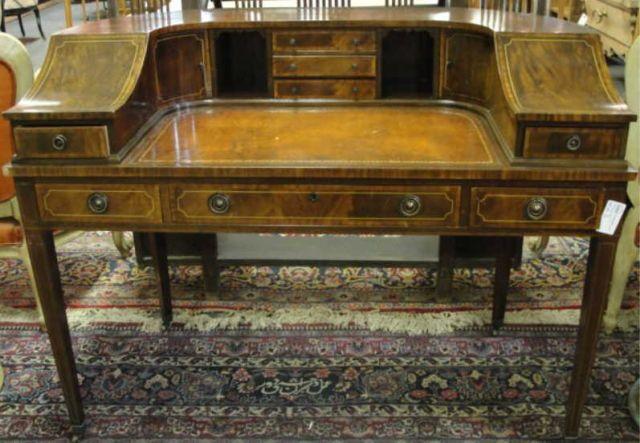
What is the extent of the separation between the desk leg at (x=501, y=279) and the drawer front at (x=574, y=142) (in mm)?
802

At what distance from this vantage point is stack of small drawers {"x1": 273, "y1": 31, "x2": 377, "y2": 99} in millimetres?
2455

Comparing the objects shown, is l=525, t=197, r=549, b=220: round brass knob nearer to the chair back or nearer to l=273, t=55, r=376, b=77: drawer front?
l=273, t=55, r=376, b=77: drawer front

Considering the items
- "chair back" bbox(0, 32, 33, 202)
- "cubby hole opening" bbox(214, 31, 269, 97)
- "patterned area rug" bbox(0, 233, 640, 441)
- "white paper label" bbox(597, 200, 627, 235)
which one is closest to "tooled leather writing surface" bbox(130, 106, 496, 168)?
"cubby hole opening" bbox(214, 31, 269, 97)

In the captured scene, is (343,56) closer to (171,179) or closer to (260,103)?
(260,103)

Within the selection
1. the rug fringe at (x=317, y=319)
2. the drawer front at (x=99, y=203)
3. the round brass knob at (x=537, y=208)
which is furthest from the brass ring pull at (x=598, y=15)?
the drawer front at (x=99, y=203)

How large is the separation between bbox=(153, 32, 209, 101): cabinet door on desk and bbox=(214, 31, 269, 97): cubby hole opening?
0.23ft

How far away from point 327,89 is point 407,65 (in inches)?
12.2

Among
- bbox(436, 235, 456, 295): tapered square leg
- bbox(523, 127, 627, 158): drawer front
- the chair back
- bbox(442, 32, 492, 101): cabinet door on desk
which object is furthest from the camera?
bbox(436, 235, 456, 295): tapered square leg

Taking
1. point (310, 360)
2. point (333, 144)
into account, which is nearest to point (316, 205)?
point (333, 144)

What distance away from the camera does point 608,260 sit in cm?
202

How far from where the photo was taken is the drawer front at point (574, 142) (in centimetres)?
189

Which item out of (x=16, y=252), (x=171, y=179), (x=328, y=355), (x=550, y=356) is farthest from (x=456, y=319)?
(x=16, y=252)

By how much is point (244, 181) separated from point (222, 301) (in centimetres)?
132

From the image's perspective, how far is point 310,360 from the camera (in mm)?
2727
